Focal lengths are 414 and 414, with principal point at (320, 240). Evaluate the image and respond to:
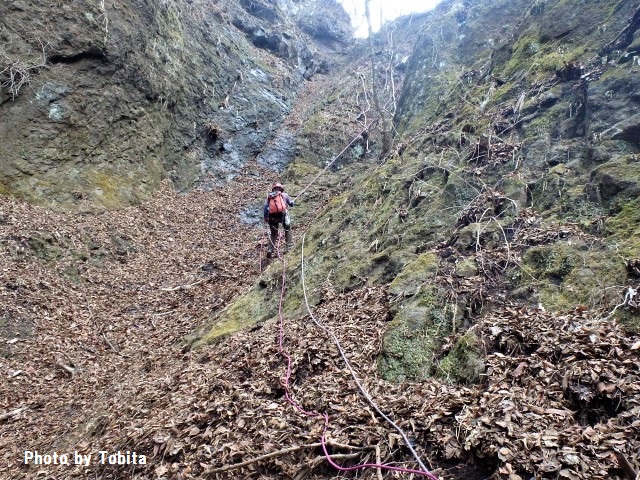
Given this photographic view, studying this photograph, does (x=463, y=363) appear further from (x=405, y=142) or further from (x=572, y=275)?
(x=405, y=142)

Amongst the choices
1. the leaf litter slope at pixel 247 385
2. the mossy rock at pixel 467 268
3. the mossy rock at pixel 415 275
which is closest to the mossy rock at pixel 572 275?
the leaf litter slope at pixel 247 385

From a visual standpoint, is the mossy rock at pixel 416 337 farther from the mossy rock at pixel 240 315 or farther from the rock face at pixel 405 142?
the mossy rock at pixel 240 315

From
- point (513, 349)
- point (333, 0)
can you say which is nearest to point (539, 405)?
point (513, 349)

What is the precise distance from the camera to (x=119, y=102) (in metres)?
13.4

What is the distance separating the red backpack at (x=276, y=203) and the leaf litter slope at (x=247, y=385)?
1.70 metres

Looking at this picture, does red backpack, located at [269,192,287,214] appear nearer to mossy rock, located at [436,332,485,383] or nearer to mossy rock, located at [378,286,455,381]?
mossy rock, located at [378,286,455,381]

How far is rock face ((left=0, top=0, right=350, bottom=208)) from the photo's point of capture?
11.2 metres

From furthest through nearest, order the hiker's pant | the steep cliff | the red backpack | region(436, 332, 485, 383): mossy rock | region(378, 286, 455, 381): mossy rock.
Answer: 1. the hiker's pant
2. the red backpack
3. region(378, 286, 455, 381): mossy rock
4. region(436, 332, 485, 383): mossy rock
5. the steep cliff

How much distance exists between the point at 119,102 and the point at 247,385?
12.0 m

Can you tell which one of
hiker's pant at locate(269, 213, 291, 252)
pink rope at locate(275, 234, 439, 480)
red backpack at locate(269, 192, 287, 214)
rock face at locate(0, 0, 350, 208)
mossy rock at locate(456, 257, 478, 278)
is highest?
rock face at locate(0, 0, 350, 208)

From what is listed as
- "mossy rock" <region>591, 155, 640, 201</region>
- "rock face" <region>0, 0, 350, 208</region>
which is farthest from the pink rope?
"rock face" <region>0, 0, 350, 208</region>

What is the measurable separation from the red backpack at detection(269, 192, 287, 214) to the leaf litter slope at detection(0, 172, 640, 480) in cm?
170

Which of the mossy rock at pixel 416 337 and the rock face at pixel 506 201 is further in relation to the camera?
the rock face at pixel 506 201

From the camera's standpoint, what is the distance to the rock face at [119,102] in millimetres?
11172
